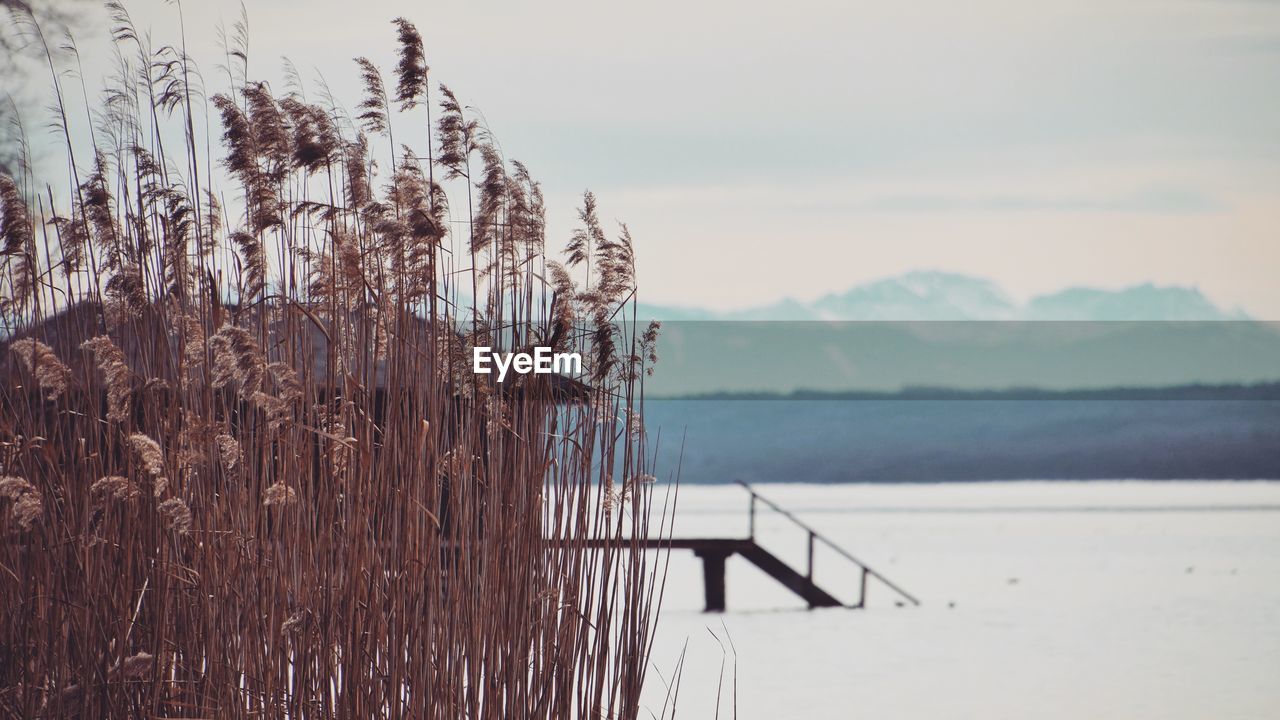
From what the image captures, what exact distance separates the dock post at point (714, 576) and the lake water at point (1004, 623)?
132 mm

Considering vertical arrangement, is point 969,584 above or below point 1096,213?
below

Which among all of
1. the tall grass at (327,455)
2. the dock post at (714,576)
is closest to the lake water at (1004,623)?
the dock post at (714,576)

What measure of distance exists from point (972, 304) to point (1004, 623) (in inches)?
1175

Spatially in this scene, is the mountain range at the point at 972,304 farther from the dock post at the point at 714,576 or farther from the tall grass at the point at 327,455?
the tall grass at the point at 327,455

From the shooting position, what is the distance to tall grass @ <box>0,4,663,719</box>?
5.81ft

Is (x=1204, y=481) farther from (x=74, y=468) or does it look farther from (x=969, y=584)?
(x=74, y=468)

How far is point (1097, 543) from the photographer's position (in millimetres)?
12406

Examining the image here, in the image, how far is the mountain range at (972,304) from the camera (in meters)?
28.2

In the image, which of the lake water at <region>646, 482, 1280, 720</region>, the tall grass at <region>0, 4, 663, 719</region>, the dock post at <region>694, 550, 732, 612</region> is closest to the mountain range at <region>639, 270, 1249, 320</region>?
the lake water at <region>646, 482, 1280, 720</region>

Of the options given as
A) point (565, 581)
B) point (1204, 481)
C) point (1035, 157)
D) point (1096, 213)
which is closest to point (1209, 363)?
point (1204, 481)

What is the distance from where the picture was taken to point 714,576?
8.05m

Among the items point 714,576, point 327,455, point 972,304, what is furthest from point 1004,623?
point 972,304

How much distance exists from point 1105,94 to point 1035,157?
1516 mm

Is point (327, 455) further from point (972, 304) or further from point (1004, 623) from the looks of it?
point (972, 304)
